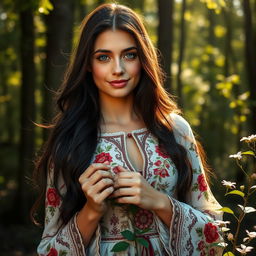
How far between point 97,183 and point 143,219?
411 mm

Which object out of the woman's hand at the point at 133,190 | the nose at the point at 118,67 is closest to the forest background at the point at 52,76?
the woman's hand at the point at 133,190

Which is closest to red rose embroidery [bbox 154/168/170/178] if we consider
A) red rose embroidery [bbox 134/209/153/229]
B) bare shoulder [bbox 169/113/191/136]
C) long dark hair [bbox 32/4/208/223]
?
long dark hair [bbox 32/4/208/223]

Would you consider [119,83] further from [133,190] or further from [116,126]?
[133,190]

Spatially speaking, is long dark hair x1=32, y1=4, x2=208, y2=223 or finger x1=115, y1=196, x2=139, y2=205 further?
long dark hair x1=32, y1=4, x2=208, y2=223

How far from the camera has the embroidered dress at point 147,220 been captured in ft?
9.62

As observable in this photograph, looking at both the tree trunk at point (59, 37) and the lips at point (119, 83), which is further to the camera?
the tree trunk at point (59, 37)

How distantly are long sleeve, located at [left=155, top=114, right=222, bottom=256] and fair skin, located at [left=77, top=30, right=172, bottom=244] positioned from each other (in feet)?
0.20

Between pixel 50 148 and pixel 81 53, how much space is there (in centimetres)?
54

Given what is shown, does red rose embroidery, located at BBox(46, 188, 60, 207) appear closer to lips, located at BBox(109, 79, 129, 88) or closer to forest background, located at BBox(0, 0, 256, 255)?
lips, located at BBox(109, 79, 129, 88)

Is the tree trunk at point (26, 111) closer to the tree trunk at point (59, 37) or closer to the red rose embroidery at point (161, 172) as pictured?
the tree trunk at point (59, 37)

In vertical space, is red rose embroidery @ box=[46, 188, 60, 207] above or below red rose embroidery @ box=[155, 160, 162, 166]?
below

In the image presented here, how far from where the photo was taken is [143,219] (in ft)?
9.82

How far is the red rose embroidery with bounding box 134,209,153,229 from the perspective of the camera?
2.99m

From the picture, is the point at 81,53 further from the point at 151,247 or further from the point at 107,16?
the point at 151,247
